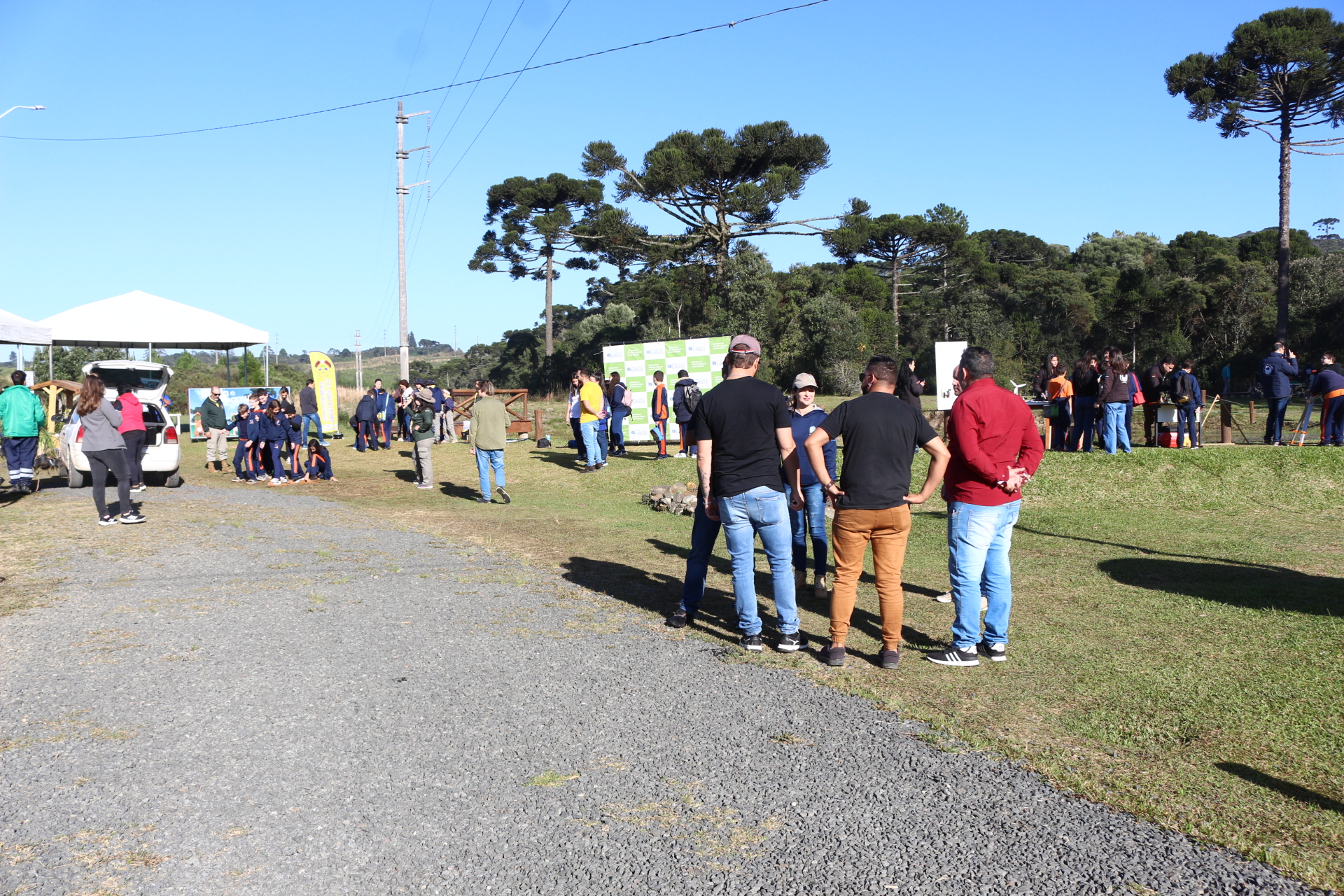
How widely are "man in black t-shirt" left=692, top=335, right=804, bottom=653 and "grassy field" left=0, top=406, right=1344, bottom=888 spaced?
1.19 ft

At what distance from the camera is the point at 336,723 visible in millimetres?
4145

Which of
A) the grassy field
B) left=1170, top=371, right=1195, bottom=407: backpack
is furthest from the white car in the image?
left=1170, top=371, right=1195, bottom=407: backpack

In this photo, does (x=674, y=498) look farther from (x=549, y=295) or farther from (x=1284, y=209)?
(x=549, y=295)

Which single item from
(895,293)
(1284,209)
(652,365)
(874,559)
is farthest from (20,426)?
(895,293)

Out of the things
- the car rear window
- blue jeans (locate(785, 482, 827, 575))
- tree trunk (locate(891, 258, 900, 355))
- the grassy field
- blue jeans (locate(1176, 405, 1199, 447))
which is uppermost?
tree trunk (locate(891, 258, 900, 355))

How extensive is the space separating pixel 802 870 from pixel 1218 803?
155cm

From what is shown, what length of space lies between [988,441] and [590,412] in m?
11.4

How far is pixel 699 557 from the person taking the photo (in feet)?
19.1

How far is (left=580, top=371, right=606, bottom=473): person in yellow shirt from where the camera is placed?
15742mm

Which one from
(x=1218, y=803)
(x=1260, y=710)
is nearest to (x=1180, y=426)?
(x=1260, y=710)

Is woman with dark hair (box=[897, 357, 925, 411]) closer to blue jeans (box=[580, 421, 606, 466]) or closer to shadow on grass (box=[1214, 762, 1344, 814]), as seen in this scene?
shadow on grass (box=[1214, 762, 1344, 814])

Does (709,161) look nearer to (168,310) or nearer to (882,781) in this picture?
(168,310)

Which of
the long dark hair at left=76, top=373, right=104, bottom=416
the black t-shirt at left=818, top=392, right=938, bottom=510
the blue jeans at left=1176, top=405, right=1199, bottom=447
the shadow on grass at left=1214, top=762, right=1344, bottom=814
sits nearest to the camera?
the shadow on grass at left=1214, top=762, right=1344, bottom=814

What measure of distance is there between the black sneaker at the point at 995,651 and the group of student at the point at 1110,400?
9.59 m
